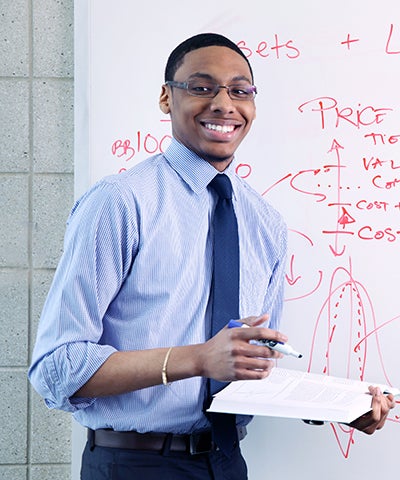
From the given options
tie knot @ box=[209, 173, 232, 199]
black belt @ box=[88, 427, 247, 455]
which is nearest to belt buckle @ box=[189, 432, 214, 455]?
black belt @ box=[88, 427, 247, 455]

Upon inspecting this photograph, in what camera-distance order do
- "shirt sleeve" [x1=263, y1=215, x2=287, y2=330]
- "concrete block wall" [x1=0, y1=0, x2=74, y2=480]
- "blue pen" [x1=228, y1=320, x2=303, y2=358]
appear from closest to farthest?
"blue pen" [x1=228, y1=320, x2=303, y2=358] < "shirt sleeve" [x1=263, y1=215, x2=287, y2=330] < "concrete block wall" [x1=0, y1=0, x2=74, y2=480]

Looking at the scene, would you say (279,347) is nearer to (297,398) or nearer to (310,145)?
(297,398)

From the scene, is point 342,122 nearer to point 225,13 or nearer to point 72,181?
point 225,13

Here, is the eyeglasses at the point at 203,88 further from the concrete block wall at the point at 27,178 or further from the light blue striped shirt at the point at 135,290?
the concrete block wall at the point at 27,178

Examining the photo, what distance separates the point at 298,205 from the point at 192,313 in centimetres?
44

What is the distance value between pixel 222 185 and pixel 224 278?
0.18 metres

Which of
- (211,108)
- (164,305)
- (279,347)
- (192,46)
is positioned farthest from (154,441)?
(192,46)

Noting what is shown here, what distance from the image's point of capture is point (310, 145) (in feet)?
5.53

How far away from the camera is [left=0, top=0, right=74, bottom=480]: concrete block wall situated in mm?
1748

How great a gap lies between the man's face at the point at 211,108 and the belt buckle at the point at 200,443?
0.50 metres

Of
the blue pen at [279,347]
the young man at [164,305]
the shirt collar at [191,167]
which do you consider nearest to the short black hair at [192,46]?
the young man at [164,305]

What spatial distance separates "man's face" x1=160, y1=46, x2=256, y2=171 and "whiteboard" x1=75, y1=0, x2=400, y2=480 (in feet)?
0.85

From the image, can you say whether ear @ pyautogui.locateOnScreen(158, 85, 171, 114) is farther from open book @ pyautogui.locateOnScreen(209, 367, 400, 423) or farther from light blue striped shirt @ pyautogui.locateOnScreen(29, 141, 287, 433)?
open book @ pyautogui.locateOnScreen(209, 367, 400, 423)

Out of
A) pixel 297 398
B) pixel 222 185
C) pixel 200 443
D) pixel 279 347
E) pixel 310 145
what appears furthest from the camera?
pixel 310 145
